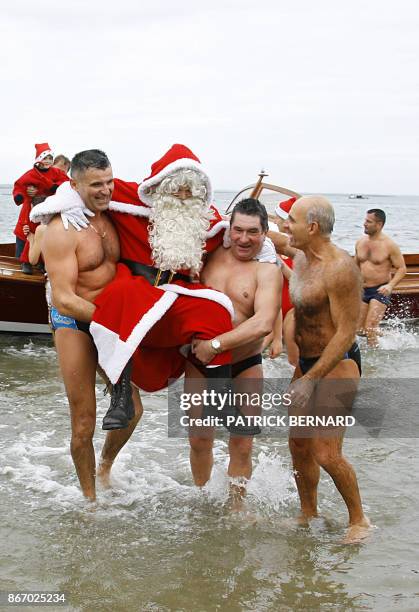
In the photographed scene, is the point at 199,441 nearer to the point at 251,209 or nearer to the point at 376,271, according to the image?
the point at 251,209

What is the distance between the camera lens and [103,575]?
158 inches

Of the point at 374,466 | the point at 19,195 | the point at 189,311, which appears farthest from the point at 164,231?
the point at 19,195

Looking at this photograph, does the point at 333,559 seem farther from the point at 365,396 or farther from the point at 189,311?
the point at 365,396

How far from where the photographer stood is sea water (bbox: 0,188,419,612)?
3.88 m

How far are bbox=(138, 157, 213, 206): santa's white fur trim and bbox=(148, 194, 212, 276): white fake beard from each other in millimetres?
74

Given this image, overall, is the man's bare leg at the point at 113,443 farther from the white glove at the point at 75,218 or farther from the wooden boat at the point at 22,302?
the wooden boat at the point at 22,302

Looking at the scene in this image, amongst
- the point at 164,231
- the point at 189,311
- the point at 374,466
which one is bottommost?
the point at 374,466

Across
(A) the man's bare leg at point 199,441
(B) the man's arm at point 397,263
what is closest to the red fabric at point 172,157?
(A) the man's bare leg at point 199,441

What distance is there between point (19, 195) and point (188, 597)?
783cm

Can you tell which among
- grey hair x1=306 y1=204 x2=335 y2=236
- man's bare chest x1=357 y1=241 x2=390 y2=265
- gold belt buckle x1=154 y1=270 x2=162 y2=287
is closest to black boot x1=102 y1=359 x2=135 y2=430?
gold belt buckle x1=154 y1=270 x2=162 y2=287

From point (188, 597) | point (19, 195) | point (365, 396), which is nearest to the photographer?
point (188, 597)

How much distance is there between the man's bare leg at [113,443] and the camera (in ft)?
16.6

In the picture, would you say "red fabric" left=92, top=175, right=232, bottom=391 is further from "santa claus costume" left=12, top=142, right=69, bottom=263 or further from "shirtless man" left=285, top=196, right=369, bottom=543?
"santa claus costume" left=12, top=142, right=69, bottom=263

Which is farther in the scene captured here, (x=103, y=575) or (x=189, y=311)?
(x=189, y=311)
